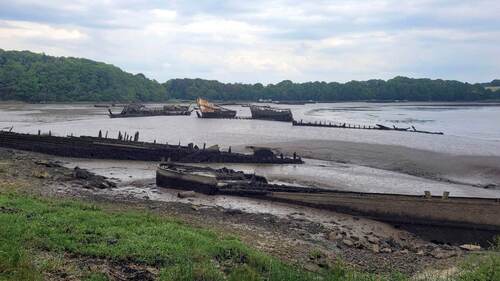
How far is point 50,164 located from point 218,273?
73.9 feet

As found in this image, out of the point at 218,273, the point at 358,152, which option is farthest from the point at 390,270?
the point at 358,152

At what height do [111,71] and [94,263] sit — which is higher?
[111,71]

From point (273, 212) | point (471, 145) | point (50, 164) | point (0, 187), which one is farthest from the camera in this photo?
point (471, 145)

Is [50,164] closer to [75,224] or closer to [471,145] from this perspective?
[75,224]

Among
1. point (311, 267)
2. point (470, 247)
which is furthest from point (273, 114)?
point (311, 267)

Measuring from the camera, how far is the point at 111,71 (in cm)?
16150

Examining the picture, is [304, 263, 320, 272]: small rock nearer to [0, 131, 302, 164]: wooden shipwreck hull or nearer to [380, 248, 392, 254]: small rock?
[380, 248, 392, 254]: small rock

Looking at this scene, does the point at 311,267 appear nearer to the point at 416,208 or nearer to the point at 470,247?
the point at 470,247

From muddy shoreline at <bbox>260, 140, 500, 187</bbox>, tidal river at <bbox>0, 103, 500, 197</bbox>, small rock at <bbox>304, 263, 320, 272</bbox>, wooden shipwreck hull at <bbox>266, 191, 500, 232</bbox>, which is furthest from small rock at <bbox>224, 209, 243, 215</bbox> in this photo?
muddy shoreline at <bbox>260, 140, 500, 187</bbox>

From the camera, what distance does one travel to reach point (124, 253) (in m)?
12.3

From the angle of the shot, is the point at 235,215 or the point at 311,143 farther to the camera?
the point at 311,143

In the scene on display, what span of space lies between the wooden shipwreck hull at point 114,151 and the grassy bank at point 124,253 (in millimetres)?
22592

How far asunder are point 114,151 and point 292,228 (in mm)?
23383

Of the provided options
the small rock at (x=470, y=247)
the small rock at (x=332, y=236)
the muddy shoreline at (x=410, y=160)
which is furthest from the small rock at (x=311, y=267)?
the muddy shoreline at (x=410, y=160)
